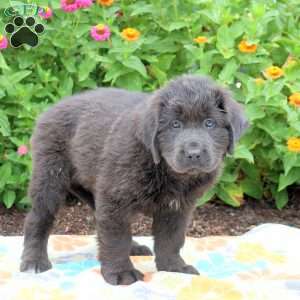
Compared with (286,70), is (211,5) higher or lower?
higher

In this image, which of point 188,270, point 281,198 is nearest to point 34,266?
point 188,270

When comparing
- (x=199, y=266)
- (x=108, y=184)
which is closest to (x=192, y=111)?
(x=108, y=184)

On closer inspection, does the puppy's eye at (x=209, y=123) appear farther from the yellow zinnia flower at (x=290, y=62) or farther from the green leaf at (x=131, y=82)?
the yellow zinnia flower at (x=290, y=62)

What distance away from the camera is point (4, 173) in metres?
6.39

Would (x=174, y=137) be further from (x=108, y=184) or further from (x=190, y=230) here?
(x=190, y=230)

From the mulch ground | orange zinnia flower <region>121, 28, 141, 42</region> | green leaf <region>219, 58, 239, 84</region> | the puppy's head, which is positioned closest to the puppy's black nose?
the puppy's head

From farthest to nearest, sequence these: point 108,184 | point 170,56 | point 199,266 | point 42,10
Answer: point 170,56, point 42,10, point 199,266, point 108,184

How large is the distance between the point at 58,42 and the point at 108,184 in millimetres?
2105

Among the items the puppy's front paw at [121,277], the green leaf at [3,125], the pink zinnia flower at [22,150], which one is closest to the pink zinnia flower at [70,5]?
the green leaf at [3,125]

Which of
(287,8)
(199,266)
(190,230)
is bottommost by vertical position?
(190,230)

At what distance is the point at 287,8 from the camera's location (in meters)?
6.69

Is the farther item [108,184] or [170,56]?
[170,56]

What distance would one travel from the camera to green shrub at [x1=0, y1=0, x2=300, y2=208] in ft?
20.2

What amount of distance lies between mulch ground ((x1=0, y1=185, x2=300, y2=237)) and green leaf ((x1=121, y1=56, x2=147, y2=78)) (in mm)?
1411
